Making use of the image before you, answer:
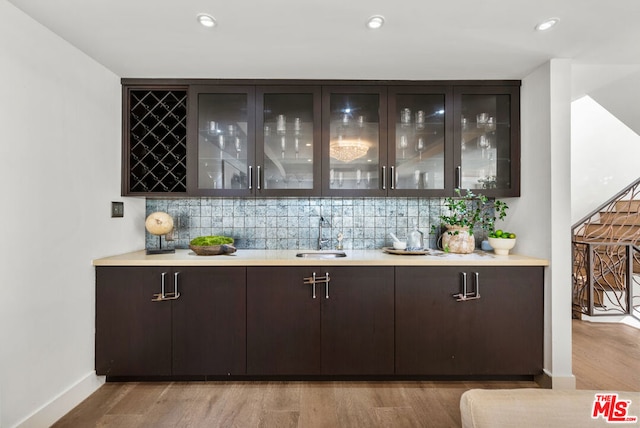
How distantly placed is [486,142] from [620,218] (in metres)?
3.28

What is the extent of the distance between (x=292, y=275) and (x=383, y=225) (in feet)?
3.44

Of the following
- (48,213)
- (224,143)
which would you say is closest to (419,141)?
(224,143)

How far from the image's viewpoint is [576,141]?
491 centimetres

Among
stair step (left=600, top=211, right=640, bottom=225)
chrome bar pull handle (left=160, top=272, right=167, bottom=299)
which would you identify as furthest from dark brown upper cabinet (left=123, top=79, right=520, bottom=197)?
stair step (left=600, top=211, right=640, bottom=225)

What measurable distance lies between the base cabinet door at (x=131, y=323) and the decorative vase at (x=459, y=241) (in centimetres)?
219

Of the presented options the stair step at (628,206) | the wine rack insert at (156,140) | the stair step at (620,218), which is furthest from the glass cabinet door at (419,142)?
the stair step at (628,206)

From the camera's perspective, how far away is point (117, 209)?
2.44 meters

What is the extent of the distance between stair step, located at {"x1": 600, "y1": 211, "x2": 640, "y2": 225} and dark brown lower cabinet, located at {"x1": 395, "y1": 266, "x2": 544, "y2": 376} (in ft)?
10.6

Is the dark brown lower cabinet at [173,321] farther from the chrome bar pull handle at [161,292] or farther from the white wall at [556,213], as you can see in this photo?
the white wall at [556,213]

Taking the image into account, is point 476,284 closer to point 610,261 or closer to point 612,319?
point 612,319

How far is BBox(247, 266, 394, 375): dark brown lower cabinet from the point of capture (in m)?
2.19

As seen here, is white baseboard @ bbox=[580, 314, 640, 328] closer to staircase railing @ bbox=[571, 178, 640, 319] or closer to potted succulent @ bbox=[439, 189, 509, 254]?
staircase railing @ bbox=[571, 178, 640, 319]

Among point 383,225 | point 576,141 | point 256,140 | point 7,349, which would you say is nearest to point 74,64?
point 256,140

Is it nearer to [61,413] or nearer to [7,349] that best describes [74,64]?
[7,349]
